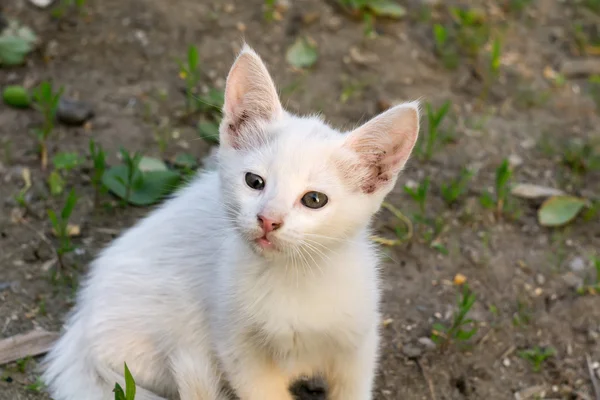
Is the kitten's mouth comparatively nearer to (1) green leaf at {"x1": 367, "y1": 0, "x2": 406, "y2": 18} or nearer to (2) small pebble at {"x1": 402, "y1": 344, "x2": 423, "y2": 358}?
(2) small pebble at {"x1": 402, "y1": 344, "x2": 423, "y2": 358}

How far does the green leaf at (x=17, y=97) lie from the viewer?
417cm

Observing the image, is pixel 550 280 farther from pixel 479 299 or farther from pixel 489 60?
pixel 489 60

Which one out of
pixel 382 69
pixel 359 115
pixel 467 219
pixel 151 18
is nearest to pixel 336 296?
pixel 467 219

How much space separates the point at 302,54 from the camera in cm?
473

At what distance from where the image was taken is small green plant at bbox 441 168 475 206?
395 cm

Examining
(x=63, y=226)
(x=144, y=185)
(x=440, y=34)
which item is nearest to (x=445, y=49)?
(x=440, y=34)

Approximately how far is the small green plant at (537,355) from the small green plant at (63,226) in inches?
79.9

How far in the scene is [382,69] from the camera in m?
4.77

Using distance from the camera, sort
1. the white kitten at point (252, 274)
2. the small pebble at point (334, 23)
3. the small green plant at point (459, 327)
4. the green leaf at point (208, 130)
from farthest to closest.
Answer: the small pebble at point (334, 23)
the green leaf at point (208, 130)
the small green plant at point (459, 327)
the white kitten at point (252, 274)

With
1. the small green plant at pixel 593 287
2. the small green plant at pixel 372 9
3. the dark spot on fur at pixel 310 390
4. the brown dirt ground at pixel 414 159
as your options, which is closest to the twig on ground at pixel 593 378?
the brown dirt ground at pixel 414 159

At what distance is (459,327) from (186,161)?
62.2 inches

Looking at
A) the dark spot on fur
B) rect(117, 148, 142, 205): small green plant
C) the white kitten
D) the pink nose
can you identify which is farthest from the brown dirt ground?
the pink nose

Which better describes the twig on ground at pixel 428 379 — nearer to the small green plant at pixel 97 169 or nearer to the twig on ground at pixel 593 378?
the twig on ground at pixel 593 378

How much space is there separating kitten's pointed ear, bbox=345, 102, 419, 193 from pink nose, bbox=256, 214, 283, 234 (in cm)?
33
